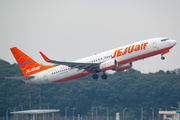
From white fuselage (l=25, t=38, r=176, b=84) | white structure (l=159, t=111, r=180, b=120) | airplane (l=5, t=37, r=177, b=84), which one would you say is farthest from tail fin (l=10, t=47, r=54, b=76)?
white structure (l=159, t=111, r=180, b=120)

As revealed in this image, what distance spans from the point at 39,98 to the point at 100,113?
21.0 meters

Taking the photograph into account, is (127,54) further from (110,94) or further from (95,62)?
(110,94)

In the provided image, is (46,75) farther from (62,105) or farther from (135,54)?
(62,105)

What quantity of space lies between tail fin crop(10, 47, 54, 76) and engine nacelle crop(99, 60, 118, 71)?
13.3m

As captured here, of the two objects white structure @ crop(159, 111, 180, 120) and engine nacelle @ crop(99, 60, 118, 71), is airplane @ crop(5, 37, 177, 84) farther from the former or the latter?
white structure @ crop(159, 111, 180, 120)

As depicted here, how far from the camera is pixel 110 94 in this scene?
113 meters

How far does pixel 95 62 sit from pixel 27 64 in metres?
15.3

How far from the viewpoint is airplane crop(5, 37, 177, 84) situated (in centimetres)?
5412

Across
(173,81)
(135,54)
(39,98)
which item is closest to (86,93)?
(39,98)

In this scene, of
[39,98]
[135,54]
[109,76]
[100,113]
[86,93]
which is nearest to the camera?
[135,54]

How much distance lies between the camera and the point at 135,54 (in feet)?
179

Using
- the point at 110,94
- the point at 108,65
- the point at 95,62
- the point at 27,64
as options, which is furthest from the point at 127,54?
the point at 110,94

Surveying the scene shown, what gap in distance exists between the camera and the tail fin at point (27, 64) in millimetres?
63875

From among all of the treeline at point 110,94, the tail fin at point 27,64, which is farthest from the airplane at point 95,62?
the treeline at point 110,94
